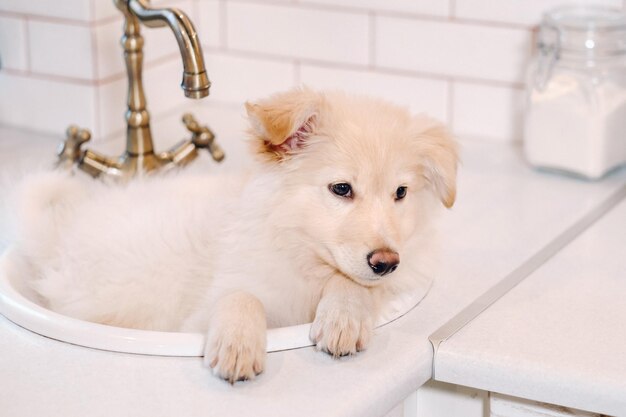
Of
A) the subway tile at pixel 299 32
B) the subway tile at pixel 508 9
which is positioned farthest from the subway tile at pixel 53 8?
the subway tile at pixel 508 9

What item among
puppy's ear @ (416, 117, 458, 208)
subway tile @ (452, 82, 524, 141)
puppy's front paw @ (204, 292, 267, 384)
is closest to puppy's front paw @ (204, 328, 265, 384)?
puppy's front paw @ (204, 292, 267, 384)

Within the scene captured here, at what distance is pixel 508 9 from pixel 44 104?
87 centimetres

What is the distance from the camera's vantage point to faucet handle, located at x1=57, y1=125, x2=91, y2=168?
1.55 meters

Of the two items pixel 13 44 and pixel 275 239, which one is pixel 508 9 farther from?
pixel 13 44

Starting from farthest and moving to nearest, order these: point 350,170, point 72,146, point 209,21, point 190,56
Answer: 1. point 209,21
2. point 72,146
3. point 190,56
4. point 350,170

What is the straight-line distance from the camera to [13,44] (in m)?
1.87

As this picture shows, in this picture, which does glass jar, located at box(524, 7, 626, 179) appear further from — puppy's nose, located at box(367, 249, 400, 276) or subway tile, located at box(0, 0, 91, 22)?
subway tile, located at box(0, 0, 91, 22)

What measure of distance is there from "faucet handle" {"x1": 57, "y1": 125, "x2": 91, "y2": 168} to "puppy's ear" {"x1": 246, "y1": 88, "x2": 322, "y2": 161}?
1.49ft

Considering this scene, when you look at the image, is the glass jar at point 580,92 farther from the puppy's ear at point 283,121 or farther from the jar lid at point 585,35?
the puppy's ear at point 283,121

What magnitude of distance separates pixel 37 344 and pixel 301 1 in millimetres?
1016

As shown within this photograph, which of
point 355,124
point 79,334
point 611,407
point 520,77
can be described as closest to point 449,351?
point 611,407

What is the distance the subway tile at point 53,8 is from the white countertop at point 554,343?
0.92m

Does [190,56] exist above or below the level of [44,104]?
above

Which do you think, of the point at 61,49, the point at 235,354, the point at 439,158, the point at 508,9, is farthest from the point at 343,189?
the point at 61,49
